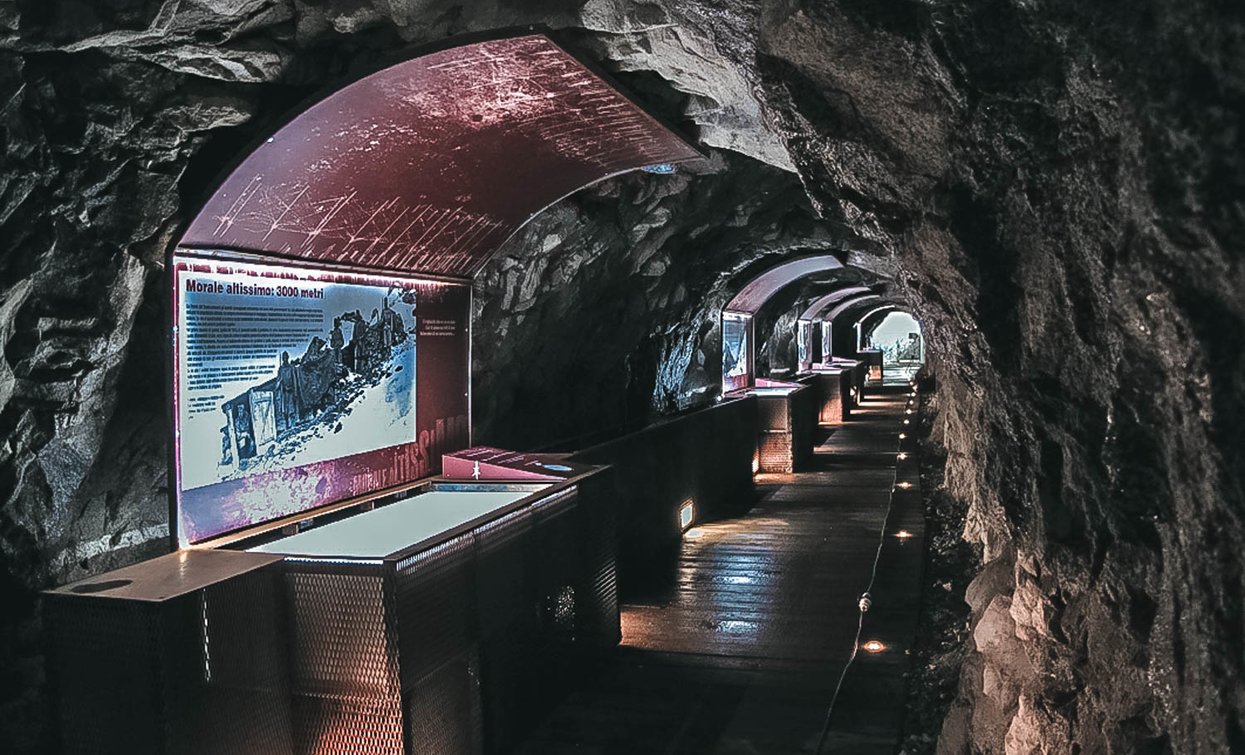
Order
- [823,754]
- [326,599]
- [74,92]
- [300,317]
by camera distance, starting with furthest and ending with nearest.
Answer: [300,317]
[823,754]
[326,599]
[74,92]

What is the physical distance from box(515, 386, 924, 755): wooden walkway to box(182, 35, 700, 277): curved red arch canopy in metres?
3.72

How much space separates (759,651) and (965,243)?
5207 millimetres

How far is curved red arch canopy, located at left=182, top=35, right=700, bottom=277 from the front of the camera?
5.46 metres

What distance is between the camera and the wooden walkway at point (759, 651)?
616 centimetres

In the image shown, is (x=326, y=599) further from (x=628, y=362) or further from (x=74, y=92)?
(x=628, y=362)

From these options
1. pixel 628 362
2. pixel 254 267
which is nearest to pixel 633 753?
pixel 254 267

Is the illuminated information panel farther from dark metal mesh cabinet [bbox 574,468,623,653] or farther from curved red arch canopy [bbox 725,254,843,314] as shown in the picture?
curved red arch canopy [bbox 725,254,843,314]

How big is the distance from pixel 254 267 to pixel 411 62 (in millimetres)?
1716

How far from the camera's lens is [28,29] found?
13.7ft

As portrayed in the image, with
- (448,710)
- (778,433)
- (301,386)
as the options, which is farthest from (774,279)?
(448,710)

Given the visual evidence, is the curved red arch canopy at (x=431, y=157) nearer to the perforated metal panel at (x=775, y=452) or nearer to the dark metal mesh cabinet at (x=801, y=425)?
the perforated metal panel at (x=775, y=452)

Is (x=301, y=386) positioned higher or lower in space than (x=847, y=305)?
lower

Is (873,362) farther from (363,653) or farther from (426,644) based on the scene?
(363,653)

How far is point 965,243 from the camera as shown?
3439 millimetres
